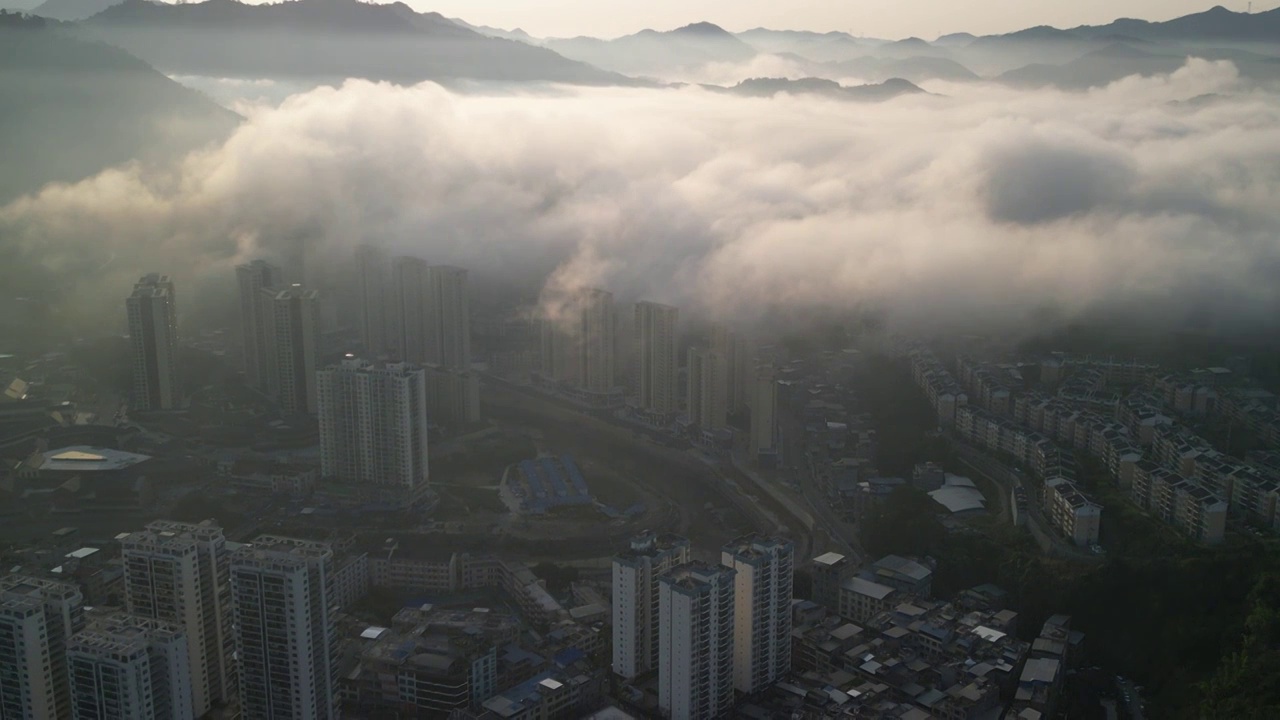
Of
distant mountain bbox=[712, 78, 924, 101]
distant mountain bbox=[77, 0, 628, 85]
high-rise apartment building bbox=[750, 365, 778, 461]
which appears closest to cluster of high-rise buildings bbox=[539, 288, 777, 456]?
high-rise apartment building bbox=[750, 365, 778, 461]

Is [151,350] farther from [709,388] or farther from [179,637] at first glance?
[179,637]

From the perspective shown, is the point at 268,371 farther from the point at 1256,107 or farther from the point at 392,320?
the point at 1256,107

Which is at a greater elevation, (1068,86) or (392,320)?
(1068,86)

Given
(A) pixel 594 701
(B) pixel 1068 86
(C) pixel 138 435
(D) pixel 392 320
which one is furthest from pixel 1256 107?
(C) pixel 138 435

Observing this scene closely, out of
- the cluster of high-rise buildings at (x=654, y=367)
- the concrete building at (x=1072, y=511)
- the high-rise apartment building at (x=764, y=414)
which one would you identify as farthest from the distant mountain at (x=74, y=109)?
the concrete building at (x=1072, y=511)

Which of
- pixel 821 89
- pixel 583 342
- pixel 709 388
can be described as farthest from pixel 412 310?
pixel 821 89

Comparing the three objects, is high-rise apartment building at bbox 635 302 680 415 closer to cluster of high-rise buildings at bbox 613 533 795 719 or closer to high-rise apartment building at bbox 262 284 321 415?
high-rise apartment building at bbox 262 284 321 415

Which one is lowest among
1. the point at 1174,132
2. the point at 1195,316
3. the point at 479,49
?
the point at 1195,316
